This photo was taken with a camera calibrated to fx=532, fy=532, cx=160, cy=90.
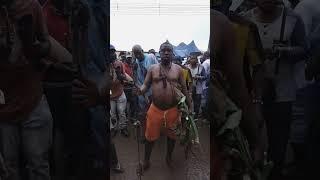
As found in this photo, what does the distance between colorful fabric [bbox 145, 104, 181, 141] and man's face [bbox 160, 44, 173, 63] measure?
0.38m

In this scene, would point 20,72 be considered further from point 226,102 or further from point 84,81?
point 226,102

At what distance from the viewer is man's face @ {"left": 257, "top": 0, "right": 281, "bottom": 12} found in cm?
424

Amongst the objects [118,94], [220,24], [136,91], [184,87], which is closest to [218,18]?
[220,24]

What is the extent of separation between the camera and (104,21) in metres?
4.04

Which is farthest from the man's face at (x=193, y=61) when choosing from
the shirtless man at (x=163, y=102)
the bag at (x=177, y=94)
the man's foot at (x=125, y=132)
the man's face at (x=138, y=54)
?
the man's foot at (x=125, y=132)

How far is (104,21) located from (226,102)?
1.14 m

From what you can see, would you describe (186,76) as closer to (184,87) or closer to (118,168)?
(184,87)

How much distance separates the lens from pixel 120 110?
163 inches

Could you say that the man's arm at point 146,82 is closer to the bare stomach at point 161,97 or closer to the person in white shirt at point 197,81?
the bare stomach at point 161,97

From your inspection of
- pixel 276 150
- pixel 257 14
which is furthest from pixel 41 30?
pixel 276 150

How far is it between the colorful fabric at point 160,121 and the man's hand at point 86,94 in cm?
43

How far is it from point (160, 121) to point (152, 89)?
0.26 metres

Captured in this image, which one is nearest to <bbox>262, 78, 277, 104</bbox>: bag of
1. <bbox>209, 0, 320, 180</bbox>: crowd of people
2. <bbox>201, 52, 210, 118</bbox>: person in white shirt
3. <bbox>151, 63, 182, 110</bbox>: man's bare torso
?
<bbox>209, 0, 320, 180</bbox>: crowd of people

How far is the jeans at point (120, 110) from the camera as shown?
4125mm
